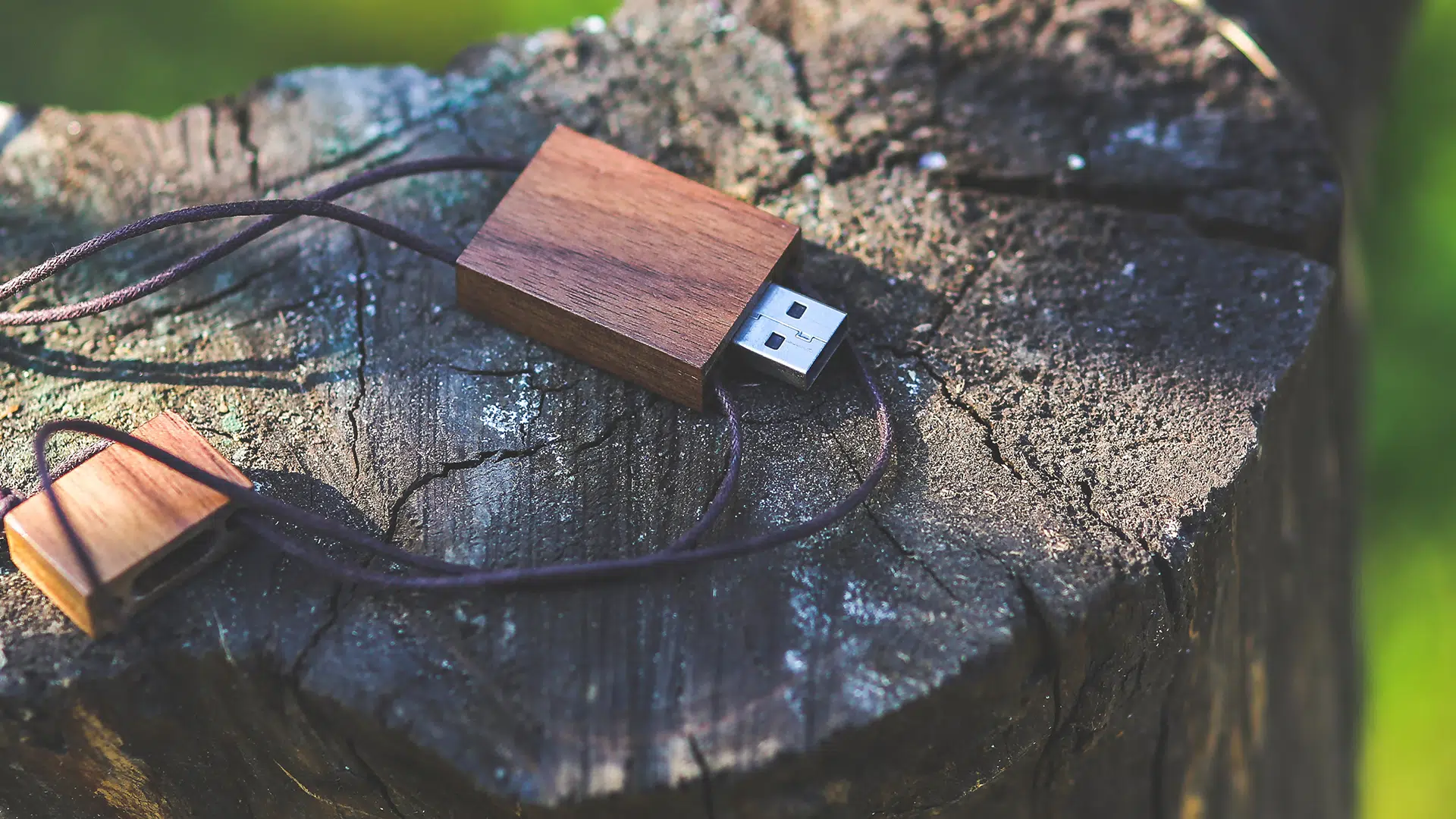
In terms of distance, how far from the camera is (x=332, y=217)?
1311 mm

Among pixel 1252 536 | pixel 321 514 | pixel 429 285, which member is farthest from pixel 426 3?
pixel 1252 536

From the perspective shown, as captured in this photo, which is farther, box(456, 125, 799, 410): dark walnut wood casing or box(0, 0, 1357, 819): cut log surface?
box(456, 125, 799, 410): dark walnut wood casing

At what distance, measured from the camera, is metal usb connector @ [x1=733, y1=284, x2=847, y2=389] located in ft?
4.08

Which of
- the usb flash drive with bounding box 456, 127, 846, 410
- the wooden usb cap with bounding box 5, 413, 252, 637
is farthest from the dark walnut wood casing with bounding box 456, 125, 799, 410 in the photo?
the wooden usb cap with bounding box 5, 413, 252, 637

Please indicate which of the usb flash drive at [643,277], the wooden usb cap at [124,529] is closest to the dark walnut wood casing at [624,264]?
the usb flash drive at [643,277]

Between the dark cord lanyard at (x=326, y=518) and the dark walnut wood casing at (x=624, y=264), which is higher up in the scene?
the dark walnut wood casing at (x=624, y=264)

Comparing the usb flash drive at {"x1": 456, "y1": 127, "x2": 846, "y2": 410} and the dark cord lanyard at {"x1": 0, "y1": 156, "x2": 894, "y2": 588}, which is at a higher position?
the usb flash drive at {"x1": 456, "y1": 127, "x2": 846, "y2": 410}

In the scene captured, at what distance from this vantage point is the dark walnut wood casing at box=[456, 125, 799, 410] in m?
1.24

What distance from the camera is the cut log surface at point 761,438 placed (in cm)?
108

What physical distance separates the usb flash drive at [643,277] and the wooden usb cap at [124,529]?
1.19 ft

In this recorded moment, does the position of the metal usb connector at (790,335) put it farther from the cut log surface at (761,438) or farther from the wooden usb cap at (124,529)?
the wooden usb cap at (124,529)

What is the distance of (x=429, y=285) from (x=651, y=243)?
29cm

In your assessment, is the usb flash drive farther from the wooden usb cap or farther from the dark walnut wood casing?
the wooden usb cap

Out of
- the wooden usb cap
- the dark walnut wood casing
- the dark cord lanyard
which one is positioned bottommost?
the wooden usb cap
